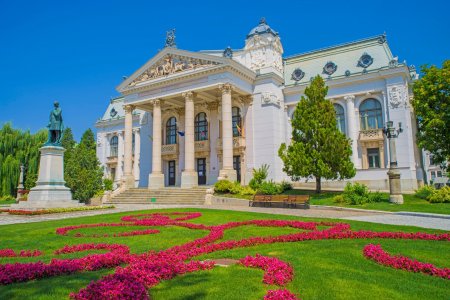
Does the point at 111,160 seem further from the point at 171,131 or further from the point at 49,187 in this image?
the point at 49,187

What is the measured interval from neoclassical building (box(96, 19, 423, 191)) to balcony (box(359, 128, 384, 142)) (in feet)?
0.32

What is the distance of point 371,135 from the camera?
33.7 meters

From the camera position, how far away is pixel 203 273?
601cm

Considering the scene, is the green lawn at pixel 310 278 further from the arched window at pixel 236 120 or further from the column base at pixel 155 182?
the arched window at pixel 236 120

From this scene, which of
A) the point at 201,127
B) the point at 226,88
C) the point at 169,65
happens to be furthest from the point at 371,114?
the point at 169,65

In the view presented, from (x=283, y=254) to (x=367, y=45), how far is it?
3624 cm

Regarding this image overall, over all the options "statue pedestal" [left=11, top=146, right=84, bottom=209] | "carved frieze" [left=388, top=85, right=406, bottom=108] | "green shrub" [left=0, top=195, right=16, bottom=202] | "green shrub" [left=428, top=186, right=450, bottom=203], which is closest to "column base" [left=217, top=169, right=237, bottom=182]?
"statue pedestal" [left=11, top=146, right=84, bottom=209]

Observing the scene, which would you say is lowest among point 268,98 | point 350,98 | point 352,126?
point 352,126

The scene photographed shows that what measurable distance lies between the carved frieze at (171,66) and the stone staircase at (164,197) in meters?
13.6

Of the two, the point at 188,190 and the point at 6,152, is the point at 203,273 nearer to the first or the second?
the point at 188,190

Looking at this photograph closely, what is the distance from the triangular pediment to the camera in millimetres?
34469

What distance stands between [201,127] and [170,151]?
5157mm

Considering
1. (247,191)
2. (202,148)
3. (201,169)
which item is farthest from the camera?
(201,169)

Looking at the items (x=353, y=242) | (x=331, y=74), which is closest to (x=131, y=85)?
(x=331, y=74)
